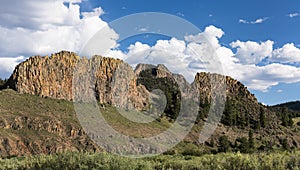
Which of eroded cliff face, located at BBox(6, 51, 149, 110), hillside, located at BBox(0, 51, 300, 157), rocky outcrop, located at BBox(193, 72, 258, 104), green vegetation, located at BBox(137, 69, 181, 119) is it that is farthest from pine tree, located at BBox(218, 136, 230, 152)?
rocky outcrop, located at BBox(193, 72, 258, 104)

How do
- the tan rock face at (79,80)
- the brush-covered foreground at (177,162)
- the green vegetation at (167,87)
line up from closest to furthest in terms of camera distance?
the brush-covered foreground at (177,162) < the tan rock face at (79,80) < the green vegetation at (167,87)

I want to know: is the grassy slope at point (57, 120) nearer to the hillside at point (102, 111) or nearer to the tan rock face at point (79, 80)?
the hillside at point (102, 111)

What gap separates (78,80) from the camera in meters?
120

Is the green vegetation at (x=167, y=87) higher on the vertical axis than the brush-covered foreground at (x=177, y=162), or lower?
higher

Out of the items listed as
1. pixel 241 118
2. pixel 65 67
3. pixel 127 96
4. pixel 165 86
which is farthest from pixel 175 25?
pixel 165 86

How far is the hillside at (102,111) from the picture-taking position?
268ft

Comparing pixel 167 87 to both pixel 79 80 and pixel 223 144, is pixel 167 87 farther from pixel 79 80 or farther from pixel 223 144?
pixel 223 144

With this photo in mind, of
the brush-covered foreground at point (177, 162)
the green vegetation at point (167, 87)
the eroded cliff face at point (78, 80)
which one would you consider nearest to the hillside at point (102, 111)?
the eroded cliff face at point (78, 80)

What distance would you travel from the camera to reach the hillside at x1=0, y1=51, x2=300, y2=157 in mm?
81688

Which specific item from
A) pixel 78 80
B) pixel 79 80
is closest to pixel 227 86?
pixel 79 80

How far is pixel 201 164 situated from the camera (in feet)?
54.1

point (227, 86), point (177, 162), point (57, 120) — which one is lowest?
point (177, 162)

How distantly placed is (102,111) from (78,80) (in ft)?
52.3

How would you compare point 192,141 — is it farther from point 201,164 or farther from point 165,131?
point 201,164
